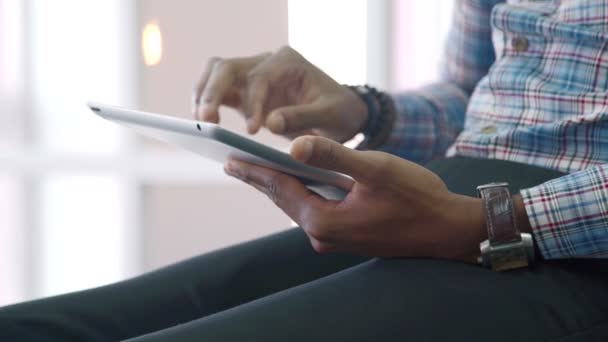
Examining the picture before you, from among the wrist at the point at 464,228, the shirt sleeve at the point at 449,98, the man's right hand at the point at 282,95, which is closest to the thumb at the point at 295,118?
the man's right hand at the point at 282,95

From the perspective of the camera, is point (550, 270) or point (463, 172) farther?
point (463, 172)

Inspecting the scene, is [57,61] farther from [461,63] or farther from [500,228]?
[500,228]

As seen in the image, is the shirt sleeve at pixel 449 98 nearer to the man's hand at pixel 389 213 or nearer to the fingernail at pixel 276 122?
the fingernail at pixel 276 122

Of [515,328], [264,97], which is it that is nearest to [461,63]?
[264,97]

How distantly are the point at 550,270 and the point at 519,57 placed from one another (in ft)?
1.04

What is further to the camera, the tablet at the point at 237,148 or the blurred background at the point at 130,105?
the blurred background at the point at 130,105

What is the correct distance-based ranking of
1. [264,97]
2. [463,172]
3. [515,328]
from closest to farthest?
1. [515,328]
2. [463,172]
3. [264,97]

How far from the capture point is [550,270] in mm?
670

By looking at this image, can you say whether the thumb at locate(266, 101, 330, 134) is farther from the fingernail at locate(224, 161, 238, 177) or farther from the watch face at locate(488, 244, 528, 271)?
the watch face at locate(488, 244, 528, 271)

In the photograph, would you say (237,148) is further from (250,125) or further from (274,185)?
(250,125)

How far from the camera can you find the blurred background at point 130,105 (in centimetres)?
185

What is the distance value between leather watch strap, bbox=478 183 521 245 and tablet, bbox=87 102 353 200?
120 millimetres

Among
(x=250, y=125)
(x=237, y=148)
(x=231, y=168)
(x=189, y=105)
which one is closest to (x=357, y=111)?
(x=250, y=125)

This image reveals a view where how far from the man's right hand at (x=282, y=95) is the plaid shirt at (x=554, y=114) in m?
0.15
